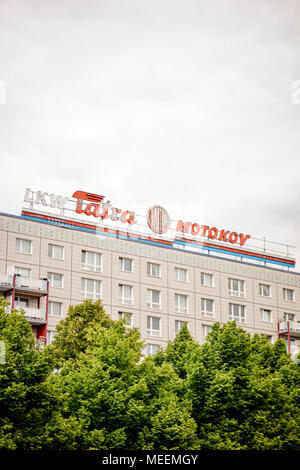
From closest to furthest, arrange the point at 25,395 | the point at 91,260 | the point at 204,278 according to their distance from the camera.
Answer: the point at 25,395 → the point at 91,260 → the point at 204,278

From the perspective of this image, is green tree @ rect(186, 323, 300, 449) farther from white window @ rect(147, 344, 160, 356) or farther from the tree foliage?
white window @ rect(147, 344, 160, 356)

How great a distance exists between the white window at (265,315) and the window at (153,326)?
13.1 meters

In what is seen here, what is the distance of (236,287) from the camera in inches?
3000

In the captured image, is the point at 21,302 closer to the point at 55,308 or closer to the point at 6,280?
the point at 6,280

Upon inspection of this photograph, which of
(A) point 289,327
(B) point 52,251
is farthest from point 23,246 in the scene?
(A) point 289,327

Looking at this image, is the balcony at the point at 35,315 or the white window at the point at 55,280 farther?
the white window at the point at 55,280

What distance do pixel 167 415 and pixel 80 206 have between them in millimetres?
33542

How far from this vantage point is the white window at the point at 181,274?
72213mm

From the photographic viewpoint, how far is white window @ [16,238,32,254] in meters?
63.0

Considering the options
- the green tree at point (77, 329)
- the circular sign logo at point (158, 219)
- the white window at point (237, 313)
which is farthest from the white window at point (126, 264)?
the green tree at point (77, 329)

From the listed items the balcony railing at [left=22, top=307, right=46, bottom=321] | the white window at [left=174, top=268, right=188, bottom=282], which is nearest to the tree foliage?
the balcony railing at [left=22, top=307, right=46, bottom=321]

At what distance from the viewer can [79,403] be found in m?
36.8

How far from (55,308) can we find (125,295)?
7.67m

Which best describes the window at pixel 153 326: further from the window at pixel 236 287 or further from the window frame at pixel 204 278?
the window at pixel 236 287
